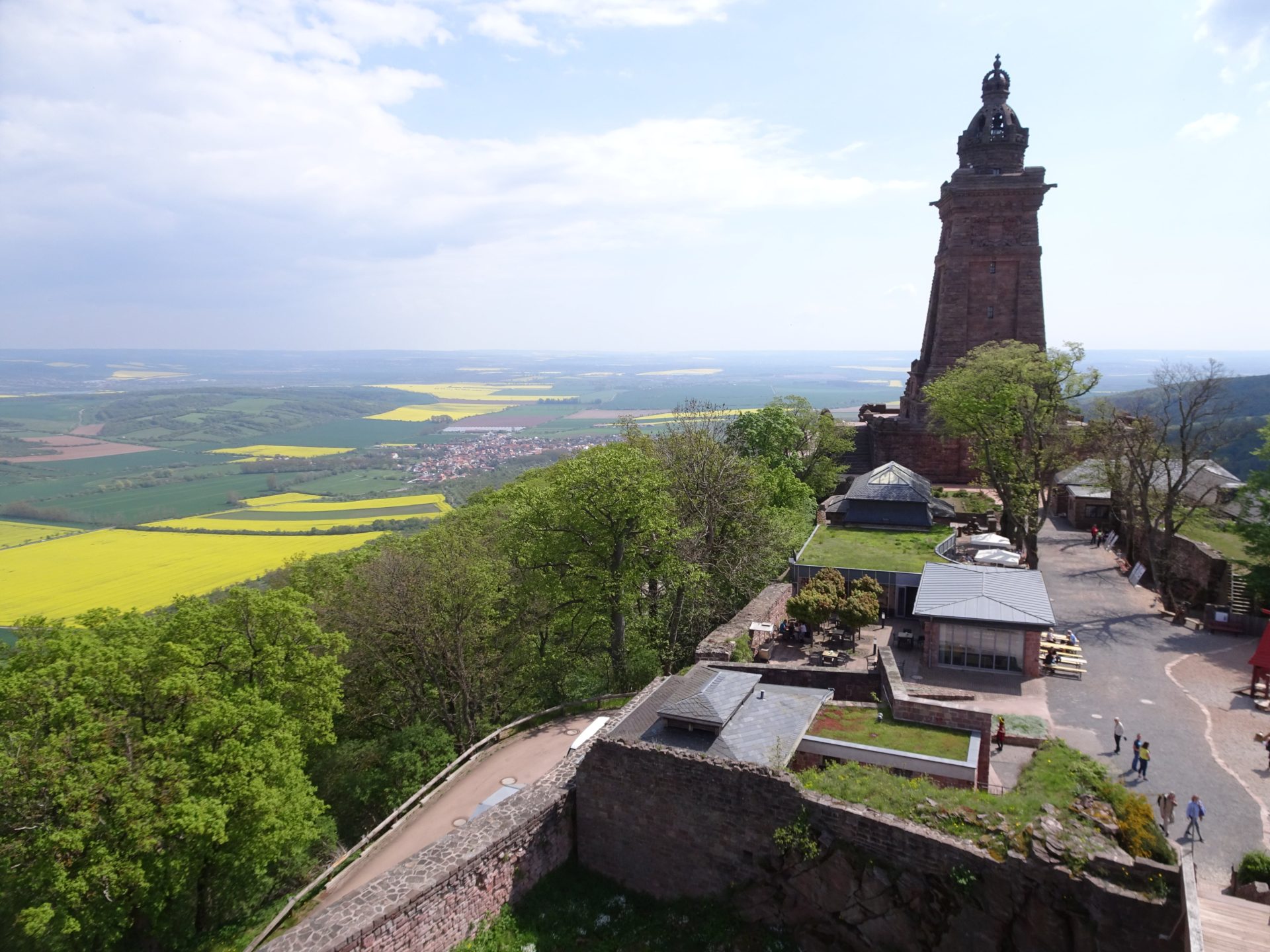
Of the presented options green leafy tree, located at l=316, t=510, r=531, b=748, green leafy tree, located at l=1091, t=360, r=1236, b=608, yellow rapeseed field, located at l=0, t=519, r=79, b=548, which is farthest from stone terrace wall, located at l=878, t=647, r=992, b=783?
yellow rapeseed field, located at l=0, t=519, r=79, b=548

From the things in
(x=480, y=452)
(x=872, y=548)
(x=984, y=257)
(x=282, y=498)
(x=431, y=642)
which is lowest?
(x=282, y=498)

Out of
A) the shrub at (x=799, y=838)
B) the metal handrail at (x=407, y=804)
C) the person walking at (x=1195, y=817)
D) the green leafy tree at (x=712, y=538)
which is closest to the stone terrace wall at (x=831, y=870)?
the shrub at (x=799, y=838)

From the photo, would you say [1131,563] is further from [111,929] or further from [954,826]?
[111,929]

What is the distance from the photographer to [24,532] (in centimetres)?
9400

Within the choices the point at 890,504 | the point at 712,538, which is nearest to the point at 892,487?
the point at 890,504

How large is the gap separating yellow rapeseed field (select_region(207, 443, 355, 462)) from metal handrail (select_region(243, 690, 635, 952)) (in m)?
159

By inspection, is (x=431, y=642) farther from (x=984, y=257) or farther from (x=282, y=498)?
(x=282, y=498)

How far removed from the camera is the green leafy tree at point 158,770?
1408cm

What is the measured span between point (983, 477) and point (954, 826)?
33.3 metres

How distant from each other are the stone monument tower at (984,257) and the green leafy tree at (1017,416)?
715 cm

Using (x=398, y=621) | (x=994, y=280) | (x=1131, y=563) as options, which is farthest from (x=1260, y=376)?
(x=398, y=621)

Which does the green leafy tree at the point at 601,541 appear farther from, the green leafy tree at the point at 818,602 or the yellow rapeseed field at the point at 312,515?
the yellow rapeseed field at the point at 312,515

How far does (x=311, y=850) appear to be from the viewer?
66.6 feet

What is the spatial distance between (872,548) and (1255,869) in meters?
19.8
